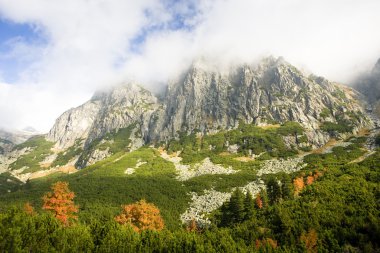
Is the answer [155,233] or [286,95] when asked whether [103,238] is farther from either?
[286,95]

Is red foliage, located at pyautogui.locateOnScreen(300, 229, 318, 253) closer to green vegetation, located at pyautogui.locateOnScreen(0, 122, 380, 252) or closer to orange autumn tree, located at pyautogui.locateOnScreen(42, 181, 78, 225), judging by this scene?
green vegetation, located at pyautogui.locateOnScreen(0, 122, 380, 252)

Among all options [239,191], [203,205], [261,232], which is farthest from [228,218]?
[261,232]

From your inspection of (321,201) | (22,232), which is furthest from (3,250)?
(321,201)

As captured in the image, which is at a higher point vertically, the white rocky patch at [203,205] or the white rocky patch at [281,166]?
the white rocky patch at [281,166]

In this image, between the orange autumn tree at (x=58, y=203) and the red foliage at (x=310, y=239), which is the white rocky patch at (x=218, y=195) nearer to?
the orange autumn tree at (x=58, y=203)

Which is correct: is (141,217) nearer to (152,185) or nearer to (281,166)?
(152,185)

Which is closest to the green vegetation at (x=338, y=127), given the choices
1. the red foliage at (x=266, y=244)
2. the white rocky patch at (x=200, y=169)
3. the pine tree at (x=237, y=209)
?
the white rocky patch at (x=200, y=169)

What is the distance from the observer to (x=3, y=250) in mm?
21000

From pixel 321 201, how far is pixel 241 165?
92313 mm

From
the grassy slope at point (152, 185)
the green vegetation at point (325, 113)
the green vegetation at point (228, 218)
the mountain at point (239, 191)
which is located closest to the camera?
the green vegetation at point (228, 218)

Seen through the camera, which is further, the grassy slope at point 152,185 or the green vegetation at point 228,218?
the grassy slope at point 152,185

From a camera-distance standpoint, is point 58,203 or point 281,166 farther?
point 281,166

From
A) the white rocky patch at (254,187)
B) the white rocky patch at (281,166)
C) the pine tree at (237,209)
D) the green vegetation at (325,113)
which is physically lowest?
the pine tree at (237,209)

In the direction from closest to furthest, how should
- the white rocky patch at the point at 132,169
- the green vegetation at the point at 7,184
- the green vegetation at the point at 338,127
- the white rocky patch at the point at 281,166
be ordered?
the white rocky patch at the point at 281,166, the white rocky patch at the point at 132,169, the green vegetation at the point at 7,184, the green vegetation at the point at 338,127
